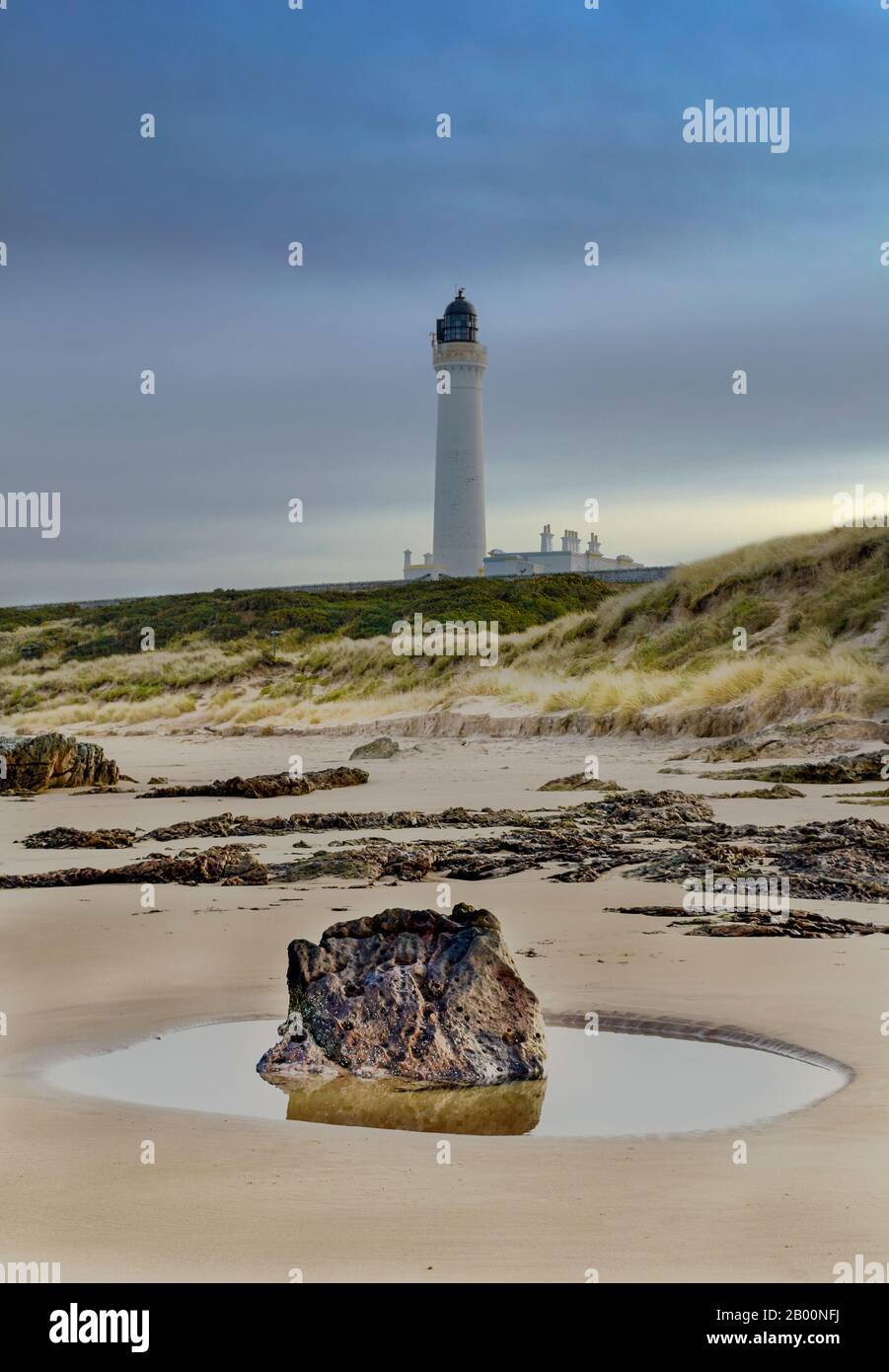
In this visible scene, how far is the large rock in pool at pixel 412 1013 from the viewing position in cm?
495

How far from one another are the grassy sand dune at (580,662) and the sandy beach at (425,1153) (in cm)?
A: 1194

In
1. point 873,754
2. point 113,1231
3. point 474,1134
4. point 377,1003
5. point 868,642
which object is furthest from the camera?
point 868,642

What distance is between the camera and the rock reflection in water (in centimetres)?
446

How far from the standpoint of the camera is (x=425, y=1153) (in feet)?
13.4

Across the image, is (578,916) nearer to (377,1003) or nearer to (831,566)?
(377,1003)

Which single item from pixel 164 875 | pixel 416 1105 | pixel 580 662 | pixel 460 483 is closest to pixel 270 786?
pixel 164 875

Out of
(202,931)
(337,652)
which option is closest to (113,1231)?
(202,931)

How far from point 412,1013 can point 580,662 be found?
2276 centimetres

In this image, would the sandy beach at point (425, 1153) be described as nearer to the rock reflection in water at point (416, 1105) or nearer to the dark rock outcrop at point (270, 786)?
the rock reflection in water at point (416, 1105)

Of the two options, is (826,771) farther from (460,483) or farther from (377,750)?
(460,483)

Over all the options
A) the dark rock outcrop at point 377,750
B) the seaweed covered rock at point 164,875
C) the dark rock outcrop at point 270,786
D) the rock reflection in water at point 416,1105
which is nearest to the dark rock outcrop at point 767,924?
the rock reflection in water at point 416,1105

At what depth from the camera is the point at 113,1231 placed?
11.0 ft

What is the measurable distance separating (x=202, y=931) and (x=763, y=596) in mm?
20754

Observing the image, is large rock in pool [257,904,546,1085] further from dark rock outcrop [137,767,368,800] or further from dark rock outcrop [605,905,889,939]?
dark rock outcrop [137,767,368,800]
